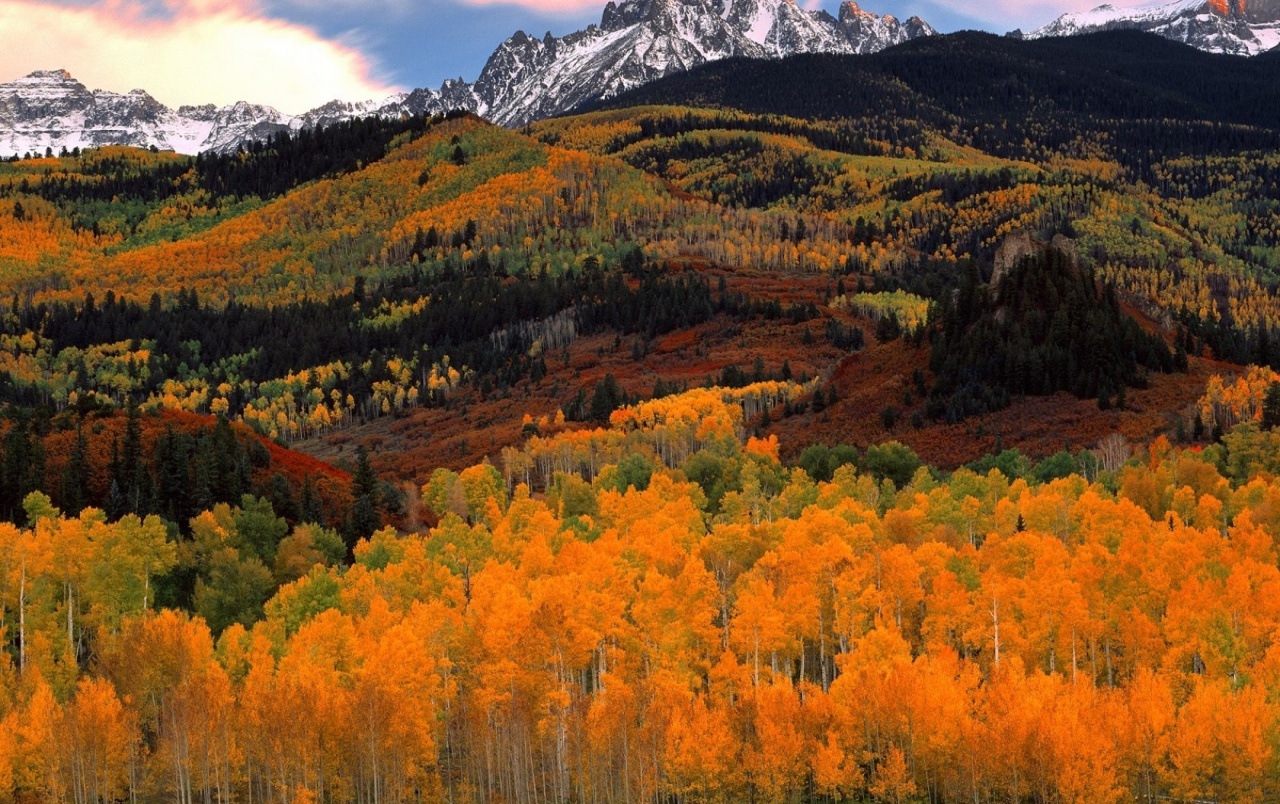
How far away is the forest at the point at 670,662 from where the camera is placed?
80.8 meters

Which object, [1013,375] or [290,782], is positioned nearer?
[290,782]

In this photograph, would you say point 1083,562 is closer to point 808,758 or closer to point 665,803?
point 808,758

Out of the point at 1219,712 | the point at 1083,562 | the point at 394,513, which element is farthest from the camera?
the point at 394,513

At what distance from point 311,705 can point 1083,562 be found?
5625 centimetres

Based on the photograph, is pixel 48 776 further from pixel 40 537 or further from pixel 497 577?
pixel 497 577

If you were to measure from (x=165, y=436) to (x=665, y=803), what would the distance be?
81307 millimetres

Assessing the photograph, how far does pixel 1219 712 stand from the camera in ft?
259

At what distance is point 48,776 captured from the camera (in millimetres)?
82688

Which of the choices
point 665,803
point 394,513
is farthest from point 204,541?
point 665,803

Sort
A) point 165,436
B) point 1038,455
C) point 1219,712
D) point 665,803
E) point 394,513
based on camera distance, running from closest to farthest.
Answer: point 1219,712
point 665,803
point 165,436
point 394,513
point 1038,455

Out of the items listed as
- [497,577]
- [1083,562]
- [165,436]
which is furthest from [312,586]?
[1083,562]

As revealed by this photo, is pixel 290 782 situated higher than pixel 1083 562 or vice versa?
pixel 1083 562

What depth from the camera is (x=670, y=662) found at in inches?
3649

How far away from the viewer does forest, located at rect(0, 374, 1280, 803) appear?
8081 centimetres
